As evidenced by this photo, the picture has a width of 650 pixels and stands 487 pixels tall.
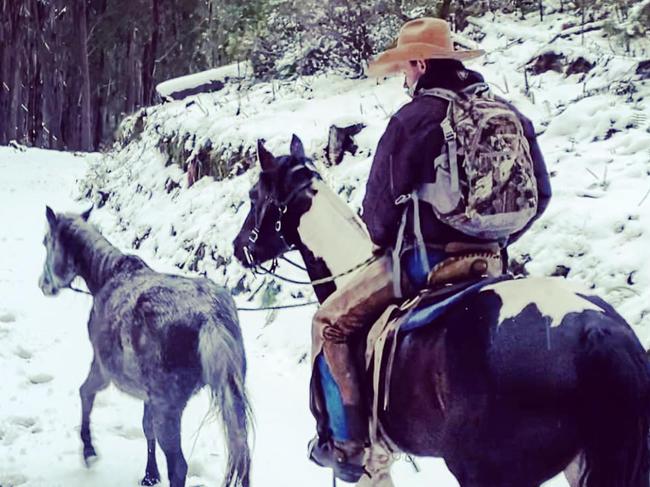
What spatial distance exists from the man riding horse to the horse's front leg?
0.06 metres

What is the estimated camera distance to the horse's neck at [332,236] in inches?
166

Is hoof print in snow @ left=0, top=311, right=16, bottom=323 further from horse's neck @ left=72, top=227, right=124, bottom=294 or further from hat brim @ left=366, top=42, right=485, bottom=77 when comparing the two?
hat brim @ left=366, top=42, right=485, bottom=77

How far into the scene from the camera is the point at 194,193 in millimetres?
12953

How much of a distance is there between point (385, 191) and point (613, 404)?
4.60ft

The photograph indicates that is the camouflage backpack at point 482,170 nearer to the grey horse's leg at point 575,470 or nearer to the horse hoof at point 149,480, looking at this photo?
the grey horse's leg at point 575,470

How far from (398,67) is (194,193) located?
30.8 ft

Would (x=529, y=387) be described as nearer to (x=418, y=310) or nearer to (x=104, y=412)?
(x=418, y=310)

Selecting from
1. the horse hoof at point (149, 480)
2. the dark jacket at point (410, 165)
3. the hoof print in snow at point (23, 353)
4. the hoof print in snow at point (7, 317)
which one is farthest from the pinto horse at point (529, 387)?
the hoof print in snow at point (7, 317)

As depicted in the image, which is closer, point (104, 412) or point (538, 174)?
point (538, 174)

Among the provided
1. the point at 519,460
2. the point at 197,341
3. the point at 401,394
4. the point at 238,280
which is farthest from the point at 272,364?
the point at 519,460

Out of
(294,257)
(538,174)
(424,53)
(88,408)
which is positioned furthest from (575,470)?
(294,257)

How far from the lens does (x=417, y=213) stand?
358 centimetres

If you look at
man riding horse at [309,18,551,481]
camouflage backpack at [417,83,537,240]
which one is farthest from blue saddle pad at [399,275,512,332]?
camouflage backpack at [417,83,537,240]

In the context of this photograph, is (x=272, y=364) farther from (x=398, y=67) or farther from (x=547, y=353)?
(x=547, y=353)
